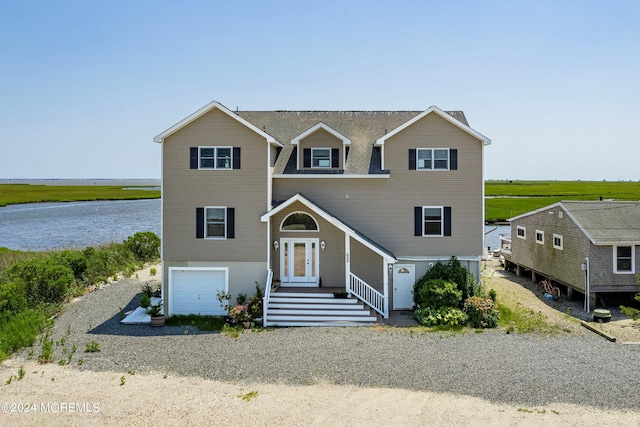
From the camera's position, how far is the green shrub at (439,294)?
669 inches

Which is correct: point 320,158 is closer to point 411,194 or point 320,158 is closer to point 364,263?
point 411,194

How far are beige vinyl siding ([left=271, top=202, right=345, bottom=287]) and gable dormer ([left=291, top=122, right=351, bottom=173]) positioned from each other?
2398 millimetres

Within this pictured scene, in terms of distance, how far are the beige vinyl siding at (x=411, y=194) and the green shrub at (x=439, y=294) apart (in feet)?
6.18

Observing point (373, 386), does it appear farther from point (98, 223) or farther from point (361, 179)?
point (98, 223)

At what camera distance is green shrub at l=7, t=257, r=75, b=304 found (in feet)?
61.2

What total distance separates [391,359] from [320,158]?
9627 millimetres

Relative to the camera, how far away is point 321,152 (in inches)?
775

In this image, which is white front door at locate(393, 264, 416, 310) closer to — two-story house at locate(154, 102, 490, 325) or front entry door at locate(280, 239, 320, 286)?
two-story house at locate(154, 102, 490, 325)

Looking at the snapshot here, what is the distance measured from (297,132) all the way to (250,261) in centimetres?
709

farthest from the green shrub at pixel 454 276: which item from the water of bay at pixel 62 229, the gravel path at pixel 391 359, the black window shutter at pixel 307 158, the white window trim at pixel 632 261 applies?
the water of bay at pixel 62 229

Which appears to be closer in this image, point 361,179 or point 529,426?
point 529,426

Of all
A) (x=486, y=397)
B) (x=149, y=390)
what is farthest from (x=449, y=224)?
(x=149, y=390)

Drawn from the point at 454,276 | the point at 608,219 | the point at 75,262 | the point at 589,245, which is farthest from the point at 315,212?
the point at 608,219

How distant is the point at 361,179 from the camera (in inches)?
761
